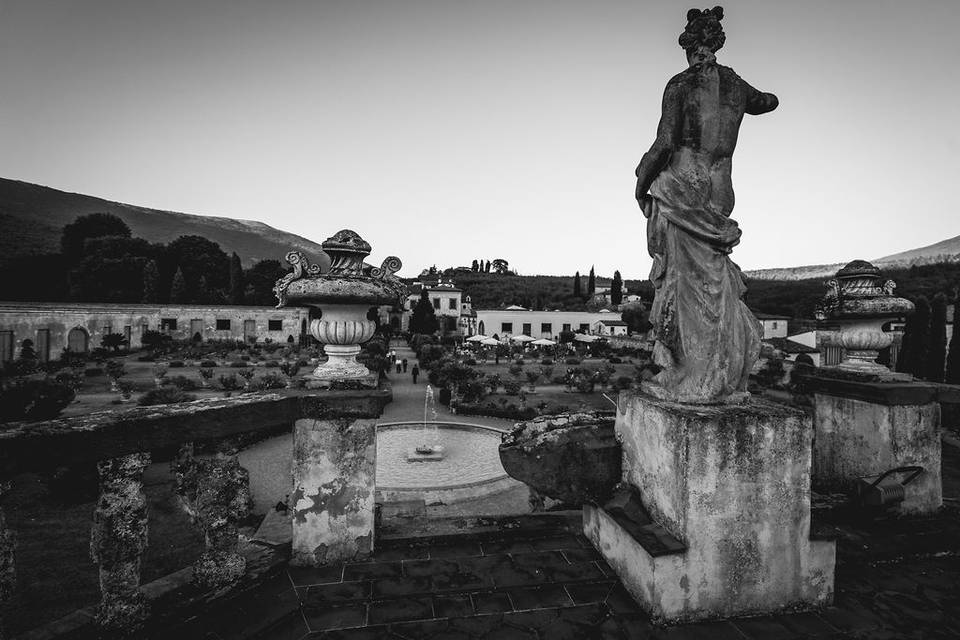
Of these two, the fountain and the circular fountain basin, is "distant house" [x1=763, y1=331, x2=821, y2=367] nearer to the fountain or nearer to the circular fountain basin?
the fountain

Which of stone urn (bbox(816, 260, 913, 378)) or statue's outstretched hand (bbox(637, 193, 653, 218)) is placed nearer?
statue's outstretched hand (bbox(637, 193, 653, 218))

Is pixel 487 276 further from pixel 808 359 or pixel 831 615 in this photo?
pixel 831 615

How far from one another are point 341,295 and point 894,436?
165 inches

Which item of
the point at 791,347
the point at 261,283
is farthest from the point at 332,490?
the point at 261,283

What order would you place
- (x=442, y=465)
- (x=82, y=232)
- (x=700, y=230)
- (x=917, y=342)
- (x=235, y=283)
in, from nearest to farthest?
1. (x=700, y=230)
2. (x=442, y=465)
3. (x=917, y=342)
4. (x=235, y=283)
5. (x=82, y=232)

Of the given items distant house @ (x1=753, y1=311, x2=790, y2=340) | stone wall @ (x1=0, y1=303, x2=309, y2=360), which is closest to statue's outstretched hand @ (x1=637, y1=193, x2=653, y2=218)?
stone wall @ (x1=0, y1=303, x2=309, y2=360)

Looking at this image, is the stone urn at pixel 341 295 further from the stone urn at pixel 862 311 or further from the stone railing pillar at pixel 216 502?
the stone urn at pixel 862 311

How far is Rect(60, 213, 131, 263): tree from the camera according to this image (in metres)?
49.4

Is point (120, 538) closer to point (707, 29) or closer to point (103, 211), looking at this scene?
point (707, 29)

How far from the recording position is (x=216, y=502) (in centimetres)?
244

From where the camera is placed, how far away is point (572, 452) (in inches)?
118

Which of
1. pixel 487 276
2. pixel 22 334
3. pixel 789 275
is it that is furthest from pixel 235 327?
pixel 789 275

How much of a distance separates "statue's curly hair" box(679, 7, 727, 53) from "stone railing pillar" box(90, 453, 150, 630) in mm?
3799

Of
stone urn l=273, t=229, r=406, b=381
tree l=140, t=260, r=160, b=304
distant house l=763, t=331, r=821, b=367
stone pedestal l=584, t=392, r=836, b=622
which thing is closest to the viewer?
stone pedestal l=584, t=392, r=836, b=622
